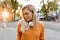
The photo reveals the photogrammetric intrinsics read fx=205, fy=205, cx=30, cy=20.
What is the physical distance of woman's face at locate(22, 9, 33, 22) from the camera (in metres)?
1.23

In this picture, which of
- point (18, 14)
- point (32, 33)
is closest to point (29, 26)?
point (32, 33)

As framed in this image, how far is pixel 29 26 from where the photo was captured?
1227 mm

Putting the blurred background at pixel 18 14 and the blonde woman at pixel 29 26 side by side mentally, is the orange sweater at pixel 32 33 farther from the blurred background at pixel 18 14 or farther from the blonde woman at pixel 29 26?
the blurred background at pixel 18 14

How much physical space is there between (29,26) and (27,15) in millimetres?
68

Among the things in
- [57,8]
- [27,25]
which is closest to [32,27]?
[27,25]

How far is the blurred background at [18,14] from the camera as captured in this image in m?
3.99

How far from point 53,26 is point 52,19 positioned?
0.60 feet

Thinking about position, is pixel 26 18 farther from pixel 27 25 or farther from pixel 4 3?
pixel 4 3

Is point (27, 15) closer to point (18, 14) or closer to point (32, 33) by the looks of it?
point (32, 33)

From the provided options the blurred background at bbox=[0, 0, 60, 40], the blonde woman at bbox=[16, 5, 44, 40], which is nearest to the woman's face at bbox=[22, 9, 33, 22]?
the blonde woman at bbox=[16, 5, 44, 40]

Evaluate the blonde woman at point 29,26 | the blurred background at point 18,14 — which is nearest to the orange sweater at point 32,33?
the blonde woman at point 29,26

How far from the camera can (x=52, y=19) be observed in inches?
181

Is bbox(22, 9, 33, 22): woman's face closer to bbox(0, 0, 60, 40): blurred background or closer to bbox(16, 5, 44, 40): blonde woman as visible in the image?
bbox(16, 5, 44, 40): blonde woman

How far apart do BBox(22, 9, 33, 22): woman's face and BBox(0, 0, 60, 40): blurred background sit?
8.12 ft
